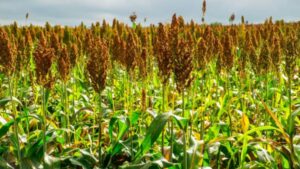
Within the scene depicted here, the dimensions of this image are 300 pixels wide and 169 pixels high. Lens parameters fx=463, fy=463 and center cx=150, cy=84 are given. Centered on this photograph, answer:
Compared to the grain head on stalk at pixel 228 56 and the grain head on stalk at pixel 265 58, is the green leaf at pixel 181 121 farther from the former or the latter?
the grain head on stalk at pixel 265 58

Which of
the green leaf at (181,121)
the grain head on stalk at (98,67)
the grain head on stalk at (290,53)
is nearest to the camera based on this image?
the green leaf at (181,121)

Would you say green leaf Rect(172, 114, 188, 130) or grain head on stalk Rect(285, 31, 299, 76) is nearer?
green leaf Rect(172, 114, 188, 130)

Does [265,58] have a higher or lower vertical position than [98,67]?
higher

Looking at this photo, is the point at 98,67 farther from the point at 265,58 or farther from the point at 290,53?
the point at 265,58

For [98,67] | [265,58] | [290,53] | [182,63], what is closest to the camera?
[182,63]

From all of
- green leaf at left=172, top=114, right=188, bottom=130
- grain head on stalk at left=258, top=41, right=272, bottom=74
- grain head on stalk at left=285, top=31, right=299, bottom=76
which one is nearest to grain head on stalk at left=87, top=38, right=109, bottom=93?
green leaf at left=172, top=114, right=188, bottom=130

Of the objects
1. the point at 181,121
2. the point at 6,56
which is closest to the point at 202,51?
the point at 181,121

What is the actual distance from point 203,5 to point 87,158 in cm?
304

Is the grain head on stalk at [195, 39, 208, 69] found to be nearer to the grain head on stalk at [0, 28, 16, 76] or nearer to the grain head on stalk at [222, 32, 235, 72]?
the grain head on stalk at [222, 32, 235, 72]

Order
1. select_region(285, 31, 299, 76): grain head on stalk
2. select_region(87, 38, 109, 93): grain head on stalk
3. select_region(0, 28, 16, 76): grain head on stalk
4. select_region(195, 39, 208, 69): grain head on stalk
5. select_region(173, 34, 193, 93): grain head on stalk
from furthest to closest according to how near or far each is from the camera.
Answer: select_region(195, 39, 208, 69): grain head on stalk, select_region(0, 28, 16, 76): grain head on stalk, select_region(285, 31, 299, 76): grain head on stalk, select_region(87, 38, 109, 93): grain head on stalk, select_region(173, 34, 193, 93): grain head on stalk

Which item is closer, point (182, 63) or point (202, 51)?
point (182, 63)

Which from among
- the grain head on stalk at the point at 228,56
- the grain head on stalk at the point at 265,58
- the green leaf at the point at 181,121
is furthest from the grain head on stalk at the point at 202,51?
the green leaf at the point at 181,121

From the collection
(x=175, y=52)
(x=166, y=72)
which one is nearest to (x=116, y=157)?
(x=166, y=72)

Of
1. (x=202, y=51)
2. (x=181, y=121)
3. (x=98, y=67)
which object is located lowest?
(x=181, y=121)
